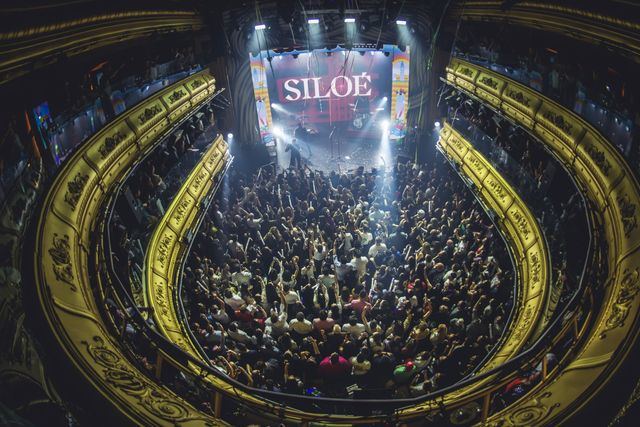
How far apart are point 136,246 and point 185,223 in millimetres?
2032

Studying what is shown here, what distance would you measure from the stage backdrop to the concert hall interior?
130 inches

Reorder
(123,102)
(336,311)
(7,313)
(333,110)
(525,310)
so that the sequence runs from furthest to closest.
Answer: (333,110), (123,102), (336,311), (525,310), (7,313)

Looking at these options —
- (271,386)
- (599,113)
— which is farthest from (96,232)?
(599,113)

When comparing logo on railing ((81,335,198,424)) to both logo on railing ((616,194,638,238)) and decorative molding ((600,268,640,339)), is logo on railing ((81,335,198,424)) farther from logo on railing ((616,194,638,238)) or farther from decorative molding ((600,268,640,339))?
logo on railing ((616,194,638,238))

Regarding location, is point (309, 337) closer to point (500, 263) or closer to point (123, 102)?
point (500, 263)

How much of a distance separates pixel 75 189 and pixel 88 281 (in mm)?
1749

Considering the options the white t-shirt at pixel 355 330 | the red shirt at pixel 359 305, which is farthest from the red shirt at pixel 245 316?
the red shirt at pixel 359 305

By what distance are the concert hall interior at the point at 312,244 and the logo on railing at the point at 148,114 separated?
10 centimetres

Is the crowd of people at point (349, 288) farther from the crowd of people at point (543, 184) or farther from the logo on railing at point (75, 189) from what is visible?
the logo on railing at point (75, 189)

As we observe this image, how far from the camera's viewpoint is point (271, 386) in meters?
5.48

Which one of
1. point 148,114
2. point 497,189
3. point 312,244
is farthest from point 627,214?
Answer: point 148,114

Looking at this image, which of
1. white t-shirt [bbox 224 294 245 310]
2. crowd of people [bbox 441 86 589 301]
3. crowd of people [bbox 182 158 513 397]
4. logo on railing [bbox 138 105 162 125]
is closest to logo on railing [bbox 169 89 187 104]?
logo on railing [bbox 138 105 162 125]

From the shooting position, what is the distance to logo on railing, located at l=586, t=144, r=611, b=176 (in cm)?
602

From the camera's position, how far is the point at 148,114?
8.80m
